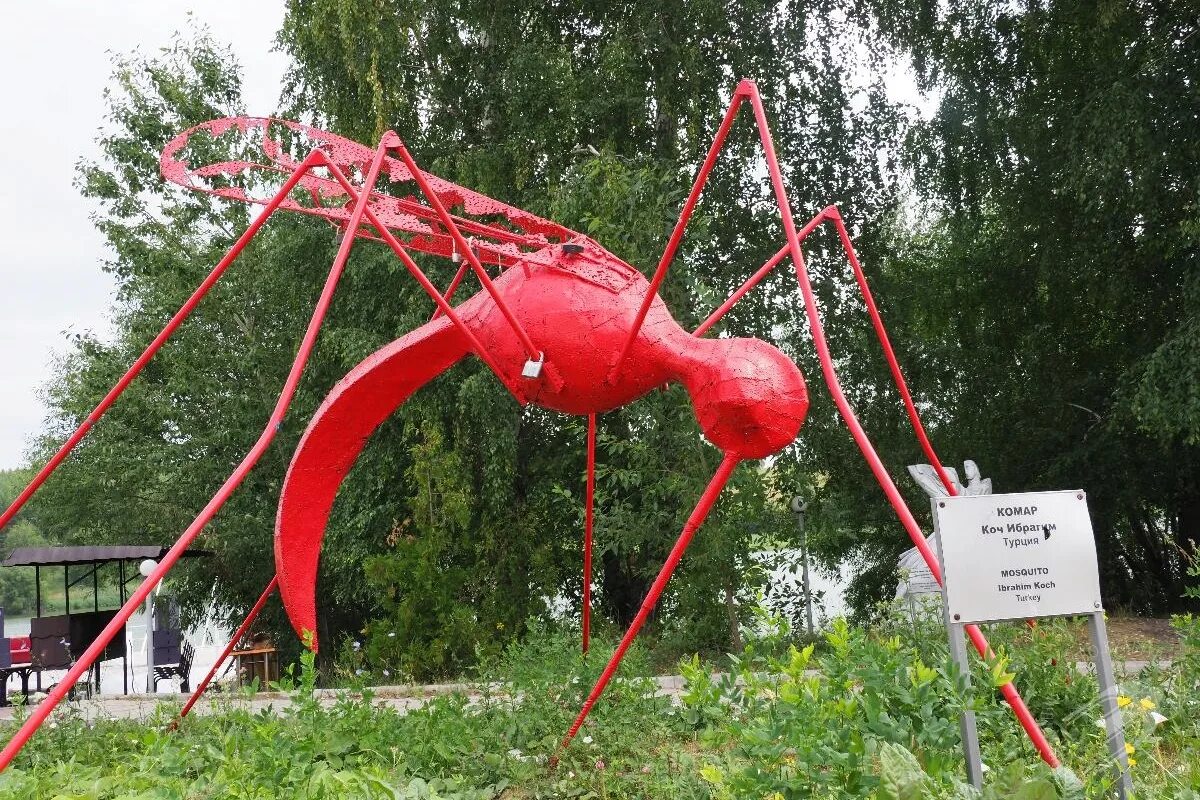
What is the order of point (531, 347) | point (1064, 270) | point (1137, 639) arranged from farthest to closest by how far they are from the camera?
point (1064, 270), point (1137, 639), point (531, 347)

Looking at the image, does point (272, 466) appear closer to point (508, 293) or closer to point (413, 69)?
point (413, 69)

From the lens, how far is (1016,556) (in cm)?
280

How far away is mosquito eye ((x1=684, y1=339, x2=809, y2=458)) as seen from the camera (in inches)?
145

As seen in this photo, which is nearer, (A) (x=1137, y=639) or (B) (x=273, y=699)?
(A) (x=1137, y=639)

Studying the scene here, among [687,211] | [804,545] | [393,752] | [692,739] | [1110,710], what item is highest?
[687,211]

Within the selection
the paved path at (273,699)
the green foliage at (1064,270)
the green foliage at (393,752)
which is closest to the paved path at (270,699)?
the paved path at (273,699)

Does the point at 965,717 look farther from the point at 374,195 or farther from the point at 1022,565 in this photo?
the point at 374,195

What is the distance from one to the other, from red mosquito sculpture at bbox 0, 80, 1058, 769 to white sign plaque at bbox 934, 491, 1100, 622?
25.3 inches

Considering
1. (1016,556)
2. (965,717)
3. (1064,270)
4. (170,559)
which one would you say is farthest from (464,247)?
(1064,270)

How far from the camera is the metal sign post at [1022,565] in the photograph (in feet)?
8.84

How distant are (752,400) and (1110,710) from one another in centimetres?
150

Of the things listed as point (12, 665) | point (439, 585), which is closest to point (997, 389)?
point (439, 585)

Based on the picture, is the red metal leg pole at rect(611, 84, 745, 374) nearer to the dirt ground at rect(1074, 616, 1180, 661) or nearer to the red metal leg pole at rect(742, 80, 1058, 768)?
the red metal leg pole at rect(742, 80, 1058, 768)

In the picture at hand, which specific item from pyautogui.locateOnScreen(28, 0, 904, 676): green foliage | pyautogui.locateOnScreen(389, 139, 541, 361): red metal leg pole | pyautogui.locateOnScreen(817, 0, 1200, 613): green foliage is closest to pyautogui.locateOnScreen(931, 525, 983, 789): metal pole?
pyautogui.locateOnScreen(389, 139, 541, 361): red metal leg pole
